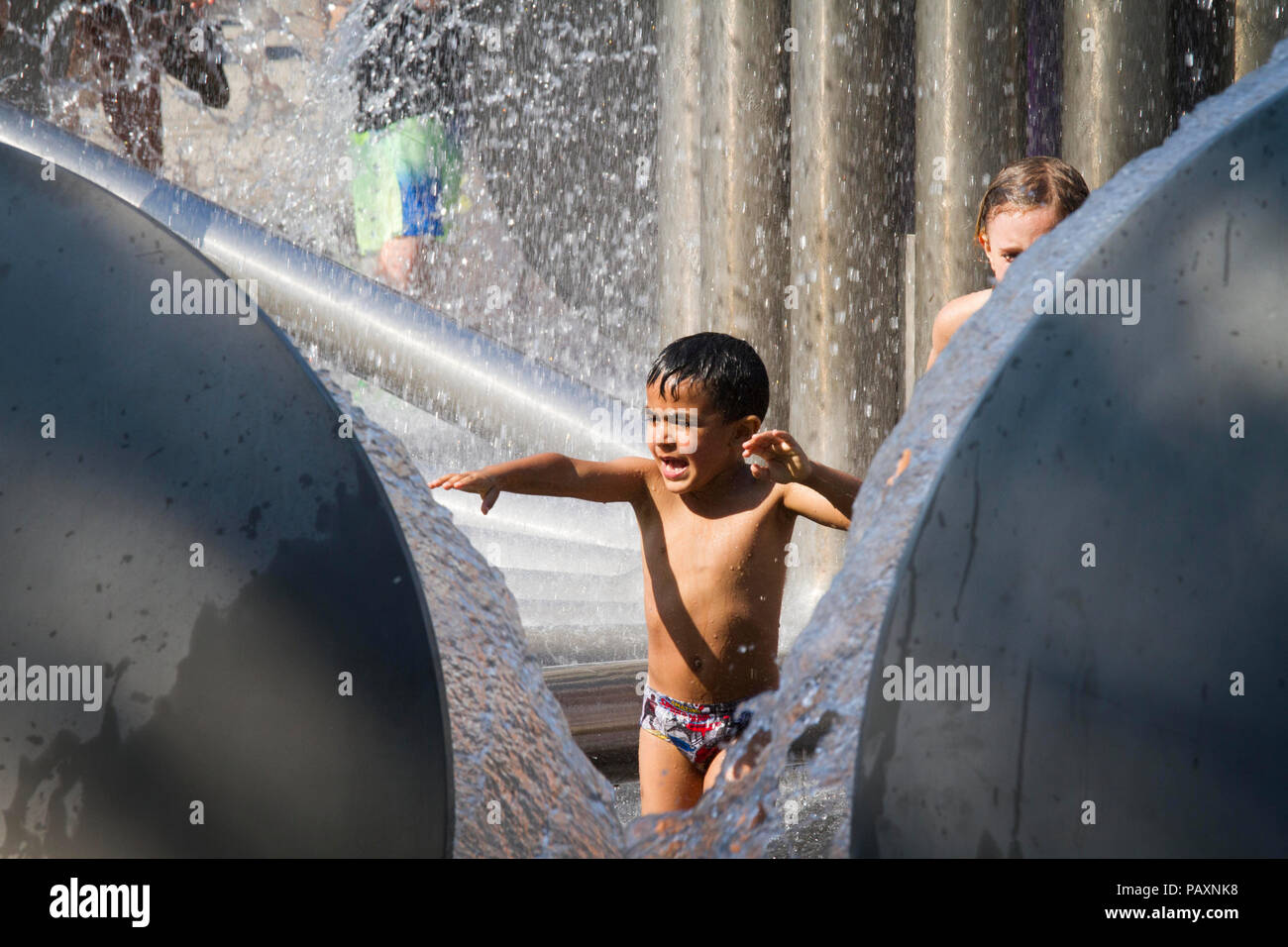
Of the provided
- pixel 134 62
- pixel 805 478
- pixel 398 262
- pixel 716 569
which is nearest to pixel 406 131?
pixel 398 262

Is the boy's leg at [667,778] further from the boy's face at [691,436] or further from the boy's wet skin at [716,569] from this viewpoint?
the boy's face at [691,436]

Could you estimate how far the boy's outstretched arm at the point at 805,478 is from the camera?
215cm

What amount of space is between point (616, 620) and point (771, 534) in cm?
171

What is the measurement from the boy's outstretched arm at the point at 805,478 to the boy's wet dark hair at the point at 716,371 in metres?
0.20

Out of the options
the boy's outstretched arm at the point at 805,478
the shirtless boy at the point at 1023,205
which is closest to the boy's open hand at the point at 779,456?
the boy's outstretched arm at the point at 805,478

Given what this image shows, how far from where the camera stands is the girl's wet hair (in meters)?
2.62

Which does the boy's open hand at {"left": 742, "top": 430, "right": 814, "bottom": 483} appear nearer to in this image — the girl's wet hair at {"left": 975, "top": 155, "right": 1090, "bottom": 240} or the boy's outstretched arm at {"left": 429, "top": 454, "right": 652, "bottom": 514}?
the boy's outstretched arm at {"left": 429, "top": 454, "right": 652, "bottom": 514}

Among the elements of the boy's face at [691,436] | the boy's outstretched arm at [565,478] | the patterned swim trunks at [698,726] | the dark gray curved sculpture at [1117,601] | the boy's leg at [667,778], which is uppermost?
the boy's face at [691,436]

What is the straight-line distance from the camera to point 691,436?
2508mm

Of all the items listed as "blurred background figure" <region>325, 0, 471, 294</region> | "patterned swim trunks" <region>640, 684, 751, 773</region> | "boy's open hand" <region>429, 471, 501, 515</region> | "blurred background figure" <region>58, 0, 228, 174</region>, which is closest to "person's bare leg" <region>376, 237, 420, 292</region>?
"blurred background figure" <region>325, 0, 471, 294</region>

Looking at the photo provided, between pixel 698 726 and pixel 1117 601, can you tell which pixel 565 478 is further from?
pixel 1117 601

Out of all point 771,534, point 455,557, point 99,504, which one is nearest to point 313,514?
point 99,504

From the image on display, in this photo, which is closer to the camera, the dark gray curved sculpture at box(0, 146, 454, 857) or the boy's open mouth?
the dark gray curved sculpture at box(0, 146, 454, 857)

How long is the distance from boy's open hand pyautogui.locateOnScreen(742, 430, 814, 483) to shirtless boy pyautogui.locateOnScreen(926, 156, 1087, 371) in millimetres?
578
